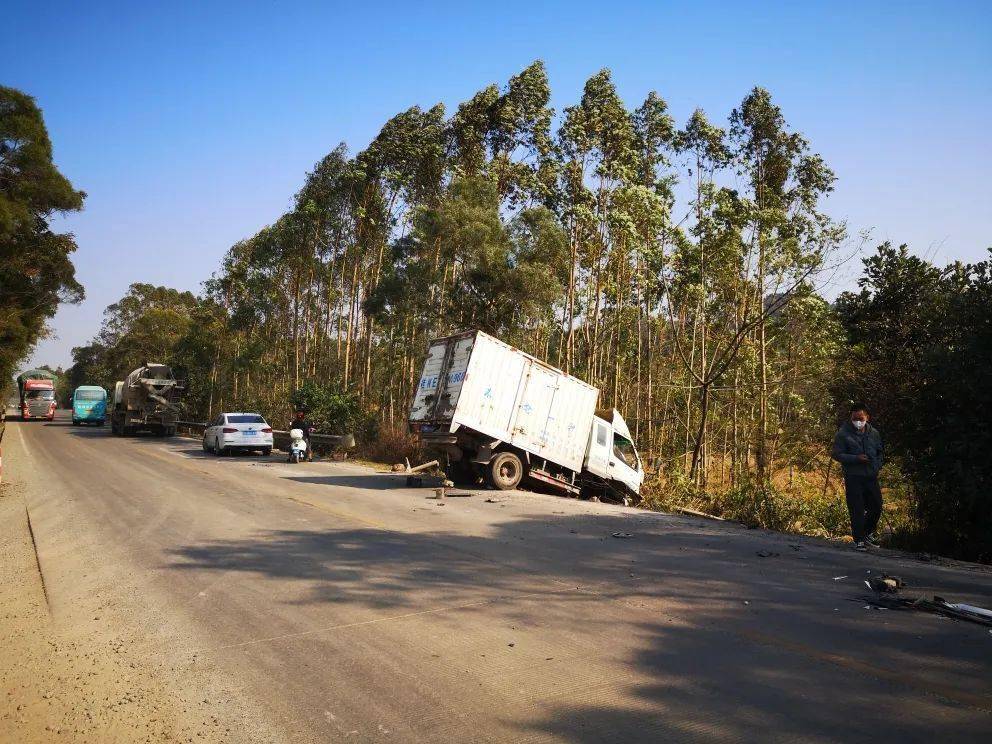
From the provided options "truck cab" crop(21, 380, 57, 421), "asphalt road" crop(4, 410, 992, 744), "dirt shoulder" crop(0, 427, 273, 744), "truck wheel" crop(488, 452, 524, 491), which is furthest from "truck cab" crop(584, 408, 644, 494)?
"truck cab" crop(21, 380, 57, 421)

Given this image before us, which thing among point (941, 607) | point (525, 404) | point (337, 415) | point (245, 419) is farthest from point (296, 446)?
point (941, 607)

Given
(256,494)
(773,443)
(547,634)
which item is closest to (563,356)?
(773,443)

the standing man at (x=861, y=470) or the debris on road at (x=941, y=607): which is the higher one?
the standing man at (x=861, y=470)

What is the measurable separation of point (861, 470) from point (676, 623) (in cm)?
532

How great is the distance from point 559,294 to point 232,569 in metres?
18.8

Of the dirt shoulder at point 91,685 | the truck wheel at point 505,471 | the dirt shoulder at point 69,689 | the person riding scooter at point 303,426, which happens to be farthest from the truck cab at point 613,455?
the dirt shoulder at point 69,689

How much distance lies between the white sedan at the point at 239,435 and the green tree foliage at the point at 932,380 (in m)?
20.9

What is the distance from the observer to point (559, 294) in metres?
25.2

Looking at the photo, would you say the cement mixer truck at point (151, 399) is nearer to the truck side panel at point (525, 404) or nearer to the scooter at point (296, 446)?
the scooter at point (296, 446)


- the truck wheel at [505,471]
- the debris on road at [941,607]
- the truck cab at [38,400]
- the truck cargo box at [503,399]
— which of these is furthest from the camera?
the truck cab at [38,400]

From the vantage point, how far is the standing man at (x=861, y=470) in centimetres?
966

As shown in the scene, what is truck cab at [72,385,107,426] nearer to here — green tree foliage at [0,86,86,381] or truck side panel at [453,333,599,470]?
green tree foliage at [0,86,86,381]

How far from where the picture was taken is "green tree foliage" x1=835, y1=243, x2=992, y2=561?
9.62m

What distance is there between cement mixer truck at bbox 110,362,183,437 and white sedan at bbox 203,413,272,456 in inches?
507
